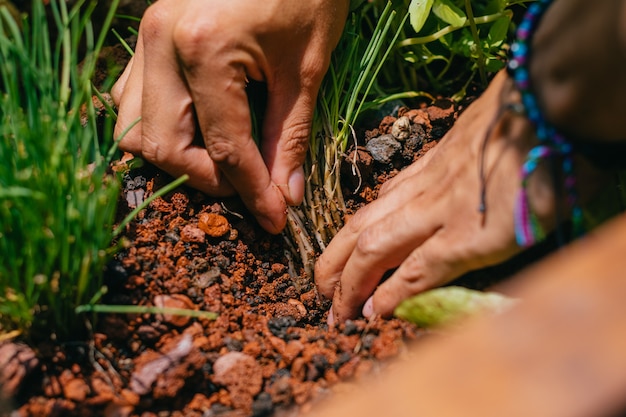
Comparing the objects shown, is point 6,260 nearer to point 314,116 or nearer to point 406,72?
point 314,116

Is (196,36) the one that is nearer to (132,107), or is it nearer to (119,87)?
(132,107)

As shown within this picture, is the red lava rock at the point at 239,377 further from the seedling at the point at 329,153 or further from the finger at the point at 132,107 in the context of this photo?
the finger at the point at 132,107

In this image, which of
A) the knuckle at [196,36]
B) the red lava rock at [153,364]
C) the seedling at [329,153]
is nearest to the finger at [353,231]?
the seedling at [329,153]

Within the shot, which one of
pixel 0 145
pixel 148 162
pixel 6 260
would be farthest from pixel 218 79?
pixel 6 260

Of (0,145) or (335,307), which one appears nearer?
(0,145)

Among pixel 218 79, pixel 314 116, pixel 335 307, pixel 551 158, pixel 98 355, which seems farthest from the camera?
pixel 314 116

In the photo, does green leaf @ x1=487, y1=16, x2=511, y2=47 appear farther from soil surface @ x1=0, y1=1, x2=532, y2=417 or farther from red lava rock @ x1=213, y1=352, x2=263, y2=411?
red lava rock @ x1=213, y1=352, x2=263, y2=411

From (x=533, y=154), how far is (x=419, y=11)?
0.61m

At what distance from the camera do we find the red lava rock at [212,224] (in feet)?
5.06

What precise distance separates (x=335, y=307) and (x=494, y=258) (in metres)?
0.47

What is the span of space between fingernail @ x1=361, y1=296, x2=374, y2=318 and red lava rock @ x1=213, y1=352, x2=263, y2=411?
31 cm

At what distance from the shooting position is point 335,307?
153 centimetres

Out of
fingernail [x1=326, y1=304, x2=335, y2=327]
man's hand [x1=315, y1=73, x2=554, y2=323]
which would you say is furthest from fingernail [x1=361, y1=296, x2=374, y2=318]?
fingernail [x1=326, y1=304, x2=335, y2=327]

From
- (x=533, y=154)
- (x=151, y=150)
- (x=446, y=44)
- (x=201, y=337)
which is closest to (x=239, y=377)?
(x=201, y=337)
